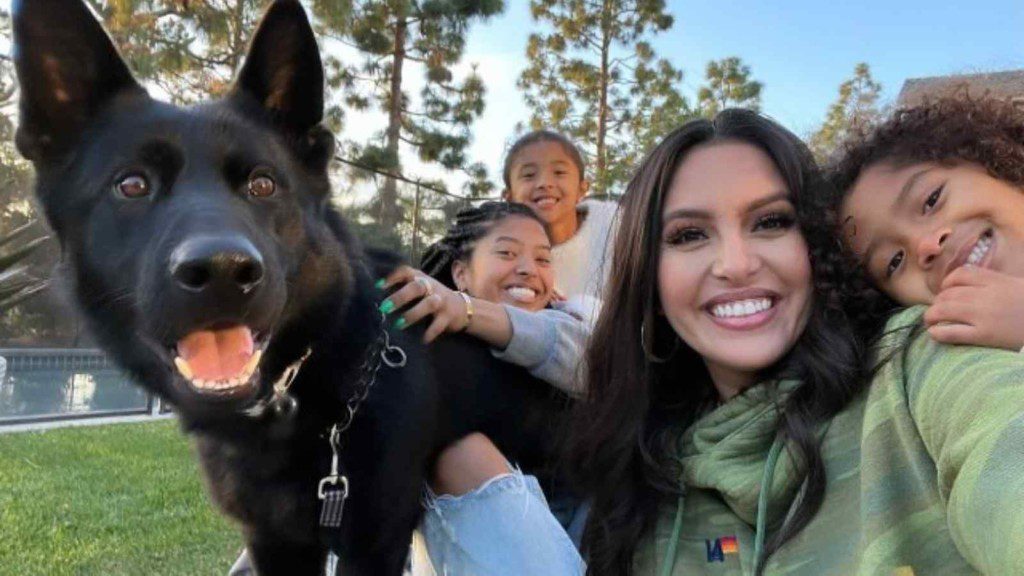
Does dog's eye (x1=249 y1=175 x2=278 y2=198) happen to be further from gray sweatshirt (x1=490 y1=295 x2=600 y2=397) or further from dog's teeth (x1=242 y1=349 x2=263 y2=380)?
gray sweatshirt (x1=490 y1=295 x2=600 y2=397)

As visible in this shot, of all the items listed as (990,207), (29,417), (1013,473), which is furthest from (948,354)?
(29,417)

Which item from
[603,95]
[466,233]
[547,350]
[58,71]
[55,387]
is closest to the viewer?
[58,71]

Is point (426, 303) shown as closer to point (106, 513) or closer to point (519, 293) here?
point (519, 293)

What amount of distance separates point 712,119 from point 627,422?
2.33ft

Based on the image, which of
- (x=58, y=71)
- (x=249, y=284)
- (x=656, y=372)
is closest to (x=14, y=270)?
(x=58, y=71)

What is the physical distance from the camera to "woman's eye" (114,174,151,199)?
5.54 ft

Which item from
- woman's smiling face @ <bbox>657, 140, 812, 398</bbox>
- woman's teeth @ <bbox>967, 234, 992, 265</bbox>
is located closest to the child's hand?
woman's teeth @ <bbox>967, 234, 992, 265</bbox>

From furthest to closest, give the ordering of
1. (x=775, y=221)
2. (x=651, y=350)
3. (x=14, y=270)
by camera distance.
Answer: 1. (x=14, y=270)
2. (x=651, y=350)
3. (x=775, y=221)

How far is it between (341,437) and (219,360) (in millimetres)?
370

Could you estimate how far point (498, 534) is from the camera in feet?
6.54

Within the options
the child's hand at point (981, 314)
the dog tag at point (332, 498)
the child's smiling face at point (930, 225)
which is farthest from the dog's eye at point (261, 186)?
the child's hand at point (981, 314)

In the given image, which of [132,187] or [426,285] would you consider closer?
[132,187]

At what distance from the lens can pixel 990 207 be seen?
1440mm

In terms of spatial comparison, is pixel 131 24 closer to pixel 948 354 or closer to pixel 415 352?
pixel 415 352
